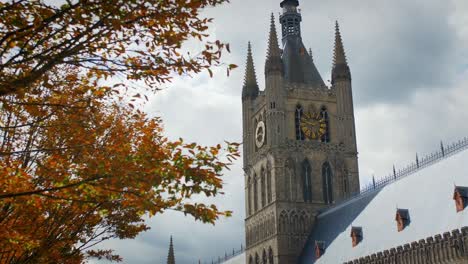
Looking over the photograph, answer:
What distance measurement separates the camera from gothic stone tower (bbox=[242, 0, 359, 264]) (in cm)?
5306

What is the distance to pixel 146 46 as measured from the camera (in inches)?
367

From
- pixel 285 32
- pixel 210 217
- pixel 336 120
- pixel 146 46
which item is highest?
pixel 285 32

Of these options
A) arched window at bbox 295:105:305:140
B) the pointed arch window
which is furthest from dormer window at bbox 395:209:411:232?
the pointed arch window

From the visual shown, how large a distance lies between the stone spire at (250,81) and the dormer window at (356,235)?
21.1 metres

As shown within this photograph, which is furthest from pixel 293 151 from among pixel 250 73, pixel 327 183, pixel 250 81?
pixel 250 73

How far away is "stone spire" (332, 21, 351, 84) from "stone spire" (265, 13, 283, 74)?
5392 millimetres

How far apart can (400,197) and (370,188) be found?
726 cm

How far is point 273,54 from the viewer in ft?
188

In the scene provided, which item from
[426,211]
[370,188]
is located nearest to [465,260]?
[426,211]

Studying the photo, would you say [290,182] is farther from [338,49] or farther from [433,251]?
[433,251]

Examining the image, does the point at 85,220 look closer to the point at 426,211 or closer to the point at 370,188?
the point at 426,211

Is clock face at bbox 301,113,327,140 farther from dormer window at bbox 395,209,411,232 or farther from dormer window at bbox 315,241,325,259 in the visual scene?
dormer window at bbox 395,209,411,232

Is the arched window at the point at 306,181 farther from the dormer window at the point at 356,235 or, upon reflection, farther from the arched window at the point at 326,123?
the dormer window at the point at 356,235

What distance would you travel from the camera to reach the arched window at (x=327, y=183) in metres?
54.9
